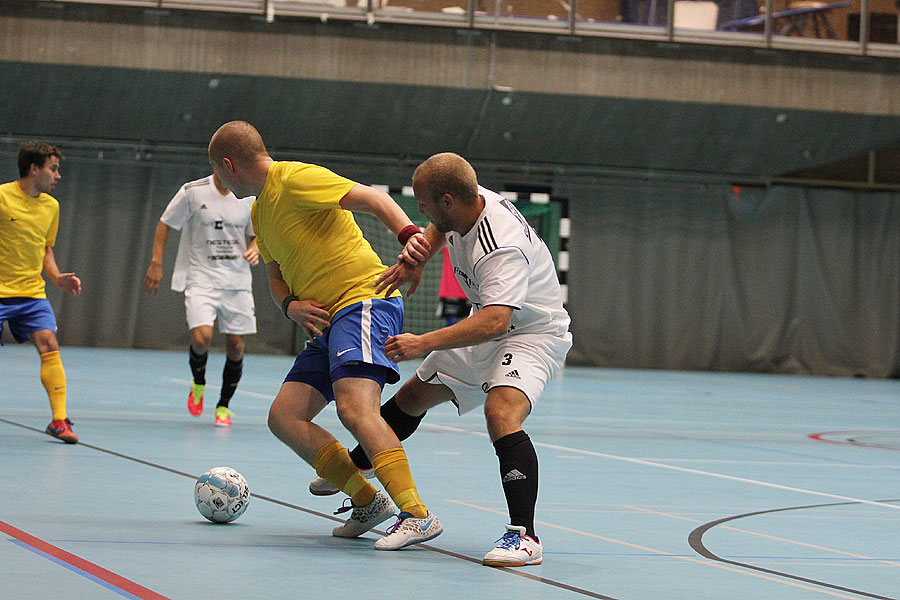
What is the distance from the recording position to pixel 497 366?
4414mm

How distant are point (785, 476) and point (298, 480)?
9.82ft

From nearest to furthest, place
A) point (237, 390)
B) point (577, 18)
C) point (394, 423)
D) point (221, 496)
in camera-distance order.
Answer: point (221, 496) < point (394, 423) < point (237, 390) < point (577, 18)

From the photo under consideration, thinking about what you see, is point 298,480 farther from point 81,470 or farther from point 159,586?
point 159,586

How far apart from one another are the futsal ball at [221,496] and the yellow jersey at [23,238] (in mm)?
3115

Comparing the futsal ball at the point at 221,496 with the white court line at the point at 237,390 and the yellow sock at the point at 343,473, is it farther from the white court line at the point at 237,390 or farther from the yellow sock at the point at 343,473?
the white court line at the point at 237,390

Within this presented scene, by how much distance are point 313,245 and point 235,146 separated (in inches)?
18.9

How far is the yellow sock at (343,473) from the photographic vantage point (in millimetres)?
4539

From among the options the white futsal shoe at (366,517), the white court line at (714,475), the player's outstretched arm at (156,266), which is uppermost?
the player's outstretched arm at (156,266)

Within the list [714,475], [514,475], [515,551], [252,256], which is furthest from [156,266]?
[515,551]

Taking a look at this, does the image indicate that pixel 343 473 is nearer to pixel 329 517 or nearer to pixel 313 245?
pixel 329 517

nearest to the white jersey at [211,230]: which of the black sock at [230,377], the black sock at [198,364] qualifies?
the black sock at [198,364]

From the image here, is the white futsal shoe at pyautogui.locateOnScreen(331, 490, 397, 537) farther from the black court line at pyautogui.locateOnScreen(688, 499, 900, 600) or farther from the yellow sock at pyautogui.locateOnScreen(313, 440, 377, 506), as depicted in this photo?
the black court line at pyautogui.locateOnScreen(688, 499, 900, 600)

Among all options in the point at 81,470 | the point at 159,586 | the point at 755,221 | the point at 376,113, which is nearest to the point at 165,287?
the point at 376,113

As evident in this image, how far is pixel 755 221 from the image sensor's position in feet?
69.2
